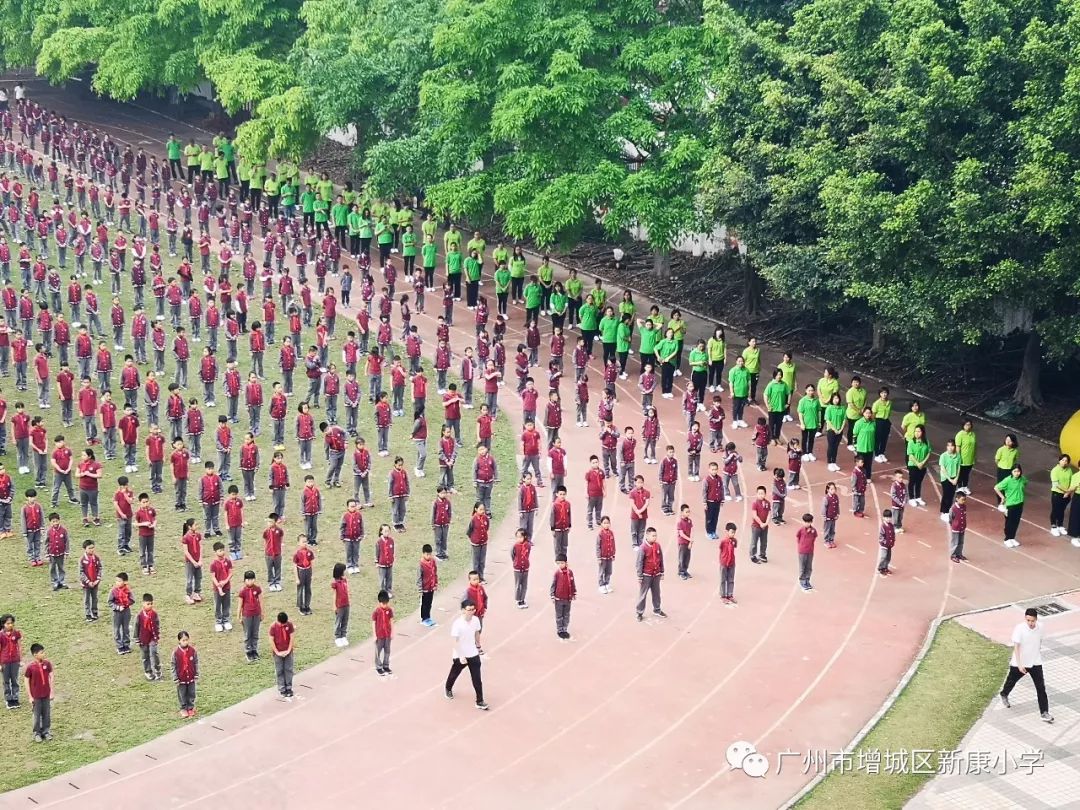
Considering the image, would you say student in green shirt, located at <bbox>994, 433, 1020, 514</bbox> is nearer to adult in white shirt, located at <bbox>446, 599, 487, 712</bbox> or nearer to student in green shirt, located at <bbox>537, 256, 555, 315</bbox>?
adult in white shirt, located at <bbox>446, 599, 487, 712</bbox>

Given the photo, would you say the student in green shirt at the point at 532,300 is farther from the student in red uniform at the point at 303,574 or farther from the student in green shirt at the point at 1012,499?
the student in red uniform at the point at 303,574

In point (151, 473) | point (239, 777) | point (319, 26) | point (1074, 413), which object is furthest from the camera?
point (319, 26)

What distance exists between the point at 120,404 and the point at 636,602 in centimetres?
1127

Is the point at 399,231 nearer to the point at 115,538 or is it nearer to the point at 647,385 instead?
the point at 647,385

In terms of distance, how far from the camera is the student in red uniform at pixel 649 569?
2036 centimetres

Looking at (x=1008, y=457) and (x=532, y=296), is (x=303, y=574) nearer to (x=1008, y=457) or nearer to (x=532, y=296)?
(x=1008, y=457)

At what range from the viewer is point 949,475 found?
78.4 feet

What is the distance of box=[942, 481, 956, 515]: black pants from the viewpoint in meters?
24.1

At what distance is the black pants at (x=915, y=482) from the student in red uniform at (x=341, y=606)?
30.4 ft

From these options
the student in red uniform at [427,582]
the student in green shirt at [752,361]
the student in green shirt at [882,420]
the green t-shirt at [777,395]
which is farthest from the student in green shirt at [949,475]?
the student in red uniform at [427,582]

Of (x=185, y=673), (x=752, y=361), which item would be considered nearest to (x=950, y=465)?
(x=752, y=361)

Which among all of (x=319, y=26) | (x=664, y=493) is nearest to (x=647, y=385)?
(x=664, y=493)

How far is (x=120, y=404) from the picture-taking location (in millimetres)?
28203

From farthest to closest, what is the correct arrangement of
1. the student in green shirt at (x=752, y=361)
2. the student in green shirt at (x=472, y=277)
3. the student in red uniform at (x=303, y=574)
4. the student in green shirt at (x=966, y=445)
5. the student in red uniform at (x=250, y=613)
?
1. the student in green shirt at (x=472, y=277)
2. the student in green shirt at (x=752, y=361)
3. the student in green shirt at (x=966, y=445)
4. the student in red uniform at (x=303, y=574)
5. the student in red uniform at (x=250, y=613)
